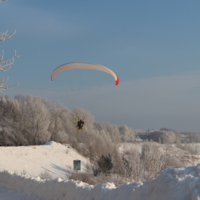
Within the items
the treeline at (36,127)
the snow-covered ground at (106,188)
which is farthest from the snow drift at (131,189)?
the treeline at (36,127)

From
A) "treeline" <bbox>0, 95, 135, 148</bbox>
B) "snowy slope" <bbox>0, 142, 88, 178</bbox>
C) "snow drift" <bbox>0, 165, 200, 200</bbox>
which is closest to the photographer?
"snow drift" <bbox>0, 165, 200, 200</bbox>

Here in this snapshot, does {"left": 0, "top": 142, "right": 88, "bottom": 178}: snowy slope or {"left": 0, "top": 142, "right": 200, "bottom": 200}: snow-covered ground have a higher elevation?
{"left": 0, "top": 142, "right": 200, "bottom": 200}: snow-covered ground

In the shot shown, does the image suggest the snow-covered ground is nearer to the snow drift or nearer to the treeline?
the snow drift

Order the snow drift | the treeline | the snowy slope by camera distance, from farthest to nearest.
→ the treeline → the snowy slope → the snow drift

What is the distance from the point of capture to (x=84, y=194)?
5.57 metres

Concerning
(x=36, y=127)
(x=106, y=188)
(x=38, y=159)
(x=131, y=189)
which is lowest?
(x=38, y=159)

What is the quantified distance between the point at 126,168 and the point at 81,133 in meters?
17.8

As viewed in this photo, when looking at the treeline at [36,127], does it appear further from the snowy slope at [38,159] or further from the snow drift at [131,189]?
the snow drift at [131,189]

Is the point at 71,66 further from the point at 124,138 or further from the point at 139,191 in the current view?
the point at 124,138

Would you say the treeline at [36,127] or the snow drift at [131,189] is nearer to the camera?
the snow drift at [131,189]

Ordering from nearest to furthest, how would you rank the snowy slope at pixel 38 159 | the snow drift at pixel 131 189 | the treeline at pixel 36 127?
the snow drift at pixel 131 189 → the snowy slope at pixel 38 159 → the treeline at pixel 36 127

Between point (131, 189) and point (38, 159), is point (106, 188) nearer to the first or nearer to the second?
point (131, 189)

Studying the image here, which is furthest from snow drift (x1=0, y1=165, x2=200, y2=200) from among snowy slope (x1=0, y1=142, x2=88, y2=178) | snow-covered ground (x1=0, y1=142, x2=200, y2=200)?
snowy slope (x1=0, y1=142, x2=88, y2=178)

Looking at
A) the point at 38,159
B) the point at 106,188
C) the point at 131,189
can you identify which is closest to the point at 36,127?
the point at 38,159
